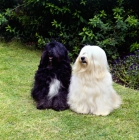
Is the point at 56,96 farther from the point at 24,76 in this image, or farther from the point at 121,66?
the point at 121,66

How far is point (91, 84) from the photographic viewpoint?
4.29m

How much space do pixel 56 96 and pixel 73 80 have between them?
1.27ft

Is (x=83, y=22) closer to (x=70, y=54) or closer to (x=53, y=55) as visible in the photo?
(x=70, y=54)

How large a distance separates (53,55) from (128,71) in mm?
2326

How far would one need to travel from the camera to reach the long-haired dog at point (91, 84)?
4164 millimetres

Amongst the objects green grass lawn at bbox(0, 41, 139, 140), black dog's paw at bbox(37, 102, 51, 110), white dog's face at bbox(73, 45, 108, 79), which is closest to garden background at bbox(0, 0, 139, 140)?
green grass lawn at bbox(0, 41, 139, 140)


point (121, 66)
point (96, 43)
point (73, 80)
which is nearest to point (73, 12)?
point (96, 43)

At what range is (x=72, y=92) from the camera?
14.7 feet

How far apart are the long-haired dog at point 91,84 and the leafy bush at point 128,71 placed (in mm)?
A: 1497

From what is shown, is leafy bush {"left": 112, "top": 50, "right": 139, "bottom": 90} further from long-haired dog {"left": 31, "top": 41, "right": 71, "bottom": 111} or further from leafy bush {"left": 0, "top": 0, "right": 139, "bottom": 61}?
long-haired dog {"left": 31, "top": 41, "right": 71, "bottom": 111}

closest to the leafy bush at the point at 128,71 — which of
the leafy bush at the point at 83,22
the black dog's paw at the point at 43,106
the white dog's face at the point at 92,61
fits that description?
the leafy bush at the point at 83,22

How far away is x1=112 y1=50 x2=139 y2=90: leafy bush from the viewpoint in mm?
5926

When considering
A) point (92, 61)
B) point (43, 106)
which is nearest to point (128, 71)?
point (92, 61)

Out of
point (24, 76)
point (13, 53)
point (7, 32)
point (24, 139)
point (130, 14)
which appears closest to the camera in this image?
point (24, 139)
